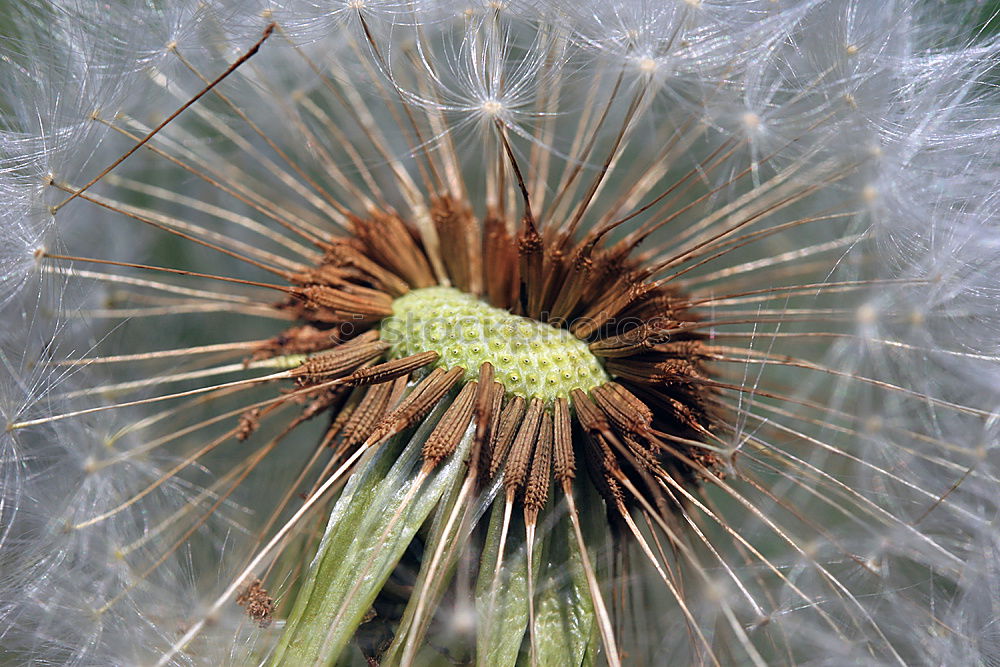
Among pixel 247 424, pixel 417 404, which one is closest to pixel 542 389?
pixel 417 404

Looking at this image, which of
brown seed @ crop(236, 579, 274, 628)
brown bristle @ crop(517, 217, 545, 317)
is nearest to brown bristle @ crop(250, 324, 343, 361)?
brown bristle @ crop(517, 217, 545, 317)

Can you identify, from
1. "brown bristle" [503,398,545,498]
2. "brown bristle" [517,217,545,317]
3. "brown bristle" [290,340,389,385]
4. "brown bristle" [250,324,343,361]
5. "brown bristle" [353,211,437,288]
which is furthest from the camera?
"brown bristle" [353,211,437,288]

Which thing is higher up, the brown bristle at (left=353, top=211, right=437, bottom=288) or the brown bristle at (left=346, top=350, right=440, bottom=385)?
the brown bristle at (left=353, top=211, right=437, bottom=288)

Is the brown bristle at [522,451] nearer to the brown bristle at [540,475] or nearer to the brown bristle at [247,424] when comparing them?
the brown bristle at [540,475]

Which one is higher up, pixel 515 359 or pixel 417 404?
pixel 515 359

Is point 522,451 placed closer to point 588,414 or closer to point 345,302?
point 588,414

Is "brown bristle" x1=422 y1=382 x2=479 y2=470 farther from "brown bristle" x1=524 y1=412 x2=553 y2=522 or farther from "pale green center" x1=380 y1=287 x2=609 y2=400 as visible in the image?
"brown bristle" x1=524 y1=412 x2=553 y2=522

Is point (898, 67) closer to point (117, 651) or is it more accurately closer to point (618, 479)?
point (618, 479)
